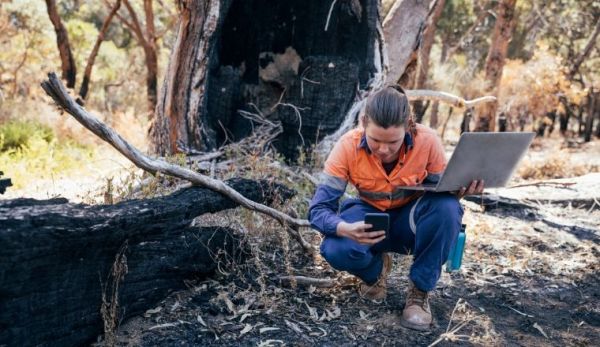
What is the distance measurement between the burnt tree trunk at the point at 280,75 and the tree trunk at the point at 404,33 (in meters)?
0.75

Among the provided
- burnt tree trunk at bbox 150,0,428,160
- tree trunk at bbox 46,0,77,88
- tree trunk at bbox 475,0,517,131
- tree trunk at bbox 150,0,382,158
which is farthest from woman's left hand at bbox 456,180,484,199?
tree trunk at bbox 46,0,77,88

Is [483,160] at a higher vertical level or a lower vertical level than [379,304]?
higher

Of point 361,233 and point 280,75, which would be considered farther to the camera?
point 280,75

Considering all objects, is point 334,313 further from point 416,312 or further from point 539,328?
point 539,328

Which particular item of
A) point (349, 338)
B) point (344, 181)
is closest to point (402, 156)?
point (344, 181)

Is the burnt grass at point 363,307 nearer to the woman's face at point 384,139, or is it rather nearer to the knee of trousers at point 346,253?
the knee of trousers at point 346,253

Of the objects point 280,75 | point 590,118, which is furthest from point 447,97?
point 590,118

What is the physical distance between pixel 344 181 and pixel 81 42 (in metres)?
16.1

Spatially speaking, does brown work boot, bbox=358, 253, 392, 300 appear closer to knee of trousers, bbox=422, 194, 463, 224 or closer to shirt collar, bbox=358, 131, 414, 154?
knee of trousers, bbox=422, 194, 463, 224

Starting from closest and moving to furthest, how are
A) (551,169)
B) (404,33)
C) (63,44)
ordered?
(404,33) < (551,169) < (63,44)

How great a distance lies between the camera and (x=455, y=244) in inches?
139

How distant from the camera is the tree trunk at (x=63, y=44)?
42.3 ft

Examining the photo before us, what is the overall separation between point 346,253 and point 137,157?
1.30m

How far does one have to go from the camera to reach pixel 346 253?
128 inches
